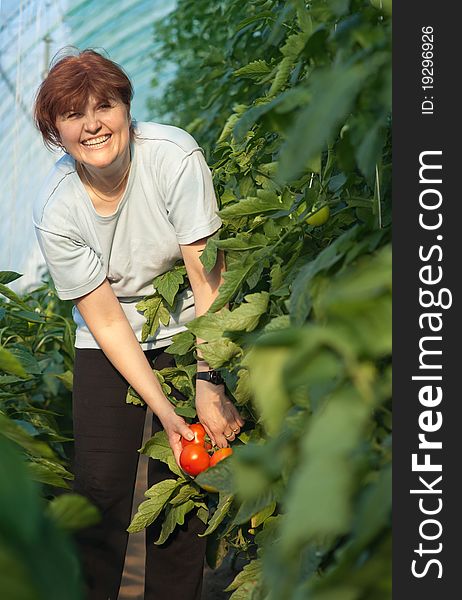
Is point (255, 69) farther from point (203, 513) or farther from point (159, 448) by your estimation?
point (203, 513)

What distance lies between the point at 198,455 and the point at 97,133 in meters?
0.73

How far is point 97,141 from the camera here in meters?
2.22

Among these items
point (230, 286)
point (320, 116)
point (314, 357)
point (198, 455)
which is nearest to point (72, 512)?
point (314, 357)

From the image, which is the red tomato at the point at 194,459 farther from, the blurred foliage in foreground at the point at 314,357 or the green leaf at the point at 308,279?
the green leaf at the point at 308,279

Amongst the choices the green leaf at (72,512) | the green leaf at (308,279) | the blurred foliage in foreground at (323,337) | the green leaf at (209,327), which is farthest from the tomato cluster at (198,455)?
the green leaf at (72,512)

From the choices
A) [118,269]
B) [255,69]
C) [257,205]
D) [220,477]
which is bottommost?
[220,477]

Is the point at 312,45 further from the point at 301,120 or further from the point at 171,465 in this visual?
the point at 171,465

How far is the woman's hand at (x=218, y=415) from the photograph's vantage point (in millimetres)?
2121

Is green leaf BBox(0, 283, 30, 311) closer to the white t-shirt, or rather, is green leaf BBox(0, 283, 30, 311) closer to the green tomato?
the white t-shirt

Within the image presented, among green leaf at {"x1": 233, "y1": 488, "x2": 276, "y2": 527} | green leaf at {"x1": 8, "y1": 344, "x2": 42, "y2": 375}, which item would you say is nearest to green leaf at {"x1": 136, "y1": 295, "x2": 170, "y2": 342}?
green leaf at {"x1": 8, "y1": 344, "x2": 42, "y2": 375}

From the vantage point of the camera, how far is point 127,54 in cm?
880

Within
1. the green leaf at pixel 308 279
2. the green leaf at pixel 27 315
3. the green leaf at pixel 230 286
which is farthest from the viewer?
the green leaf at pixel 27 315

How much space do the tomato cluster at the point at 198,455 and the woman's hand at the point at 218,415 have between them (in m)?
0.02

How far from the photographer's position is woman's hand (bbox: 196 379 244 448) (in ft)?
6.96
